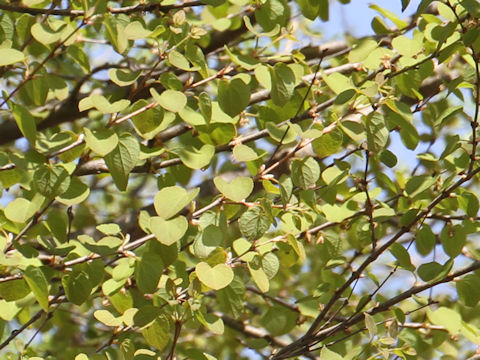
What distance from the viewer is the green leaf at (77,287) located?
146 centimetres

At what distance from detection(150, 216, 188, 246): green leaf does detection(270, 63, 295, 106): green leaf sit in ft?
1.20

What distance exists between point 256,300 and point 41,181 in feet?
5.19

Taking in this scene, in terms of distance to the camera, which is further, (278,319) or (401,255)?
(278,319)

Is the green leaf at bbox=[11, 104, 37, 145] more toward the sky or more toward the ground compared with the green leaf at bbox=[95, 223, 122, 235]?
more toward the sky

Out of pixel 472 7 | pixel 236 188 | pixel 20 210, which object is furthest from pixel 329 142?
pixel 20 210

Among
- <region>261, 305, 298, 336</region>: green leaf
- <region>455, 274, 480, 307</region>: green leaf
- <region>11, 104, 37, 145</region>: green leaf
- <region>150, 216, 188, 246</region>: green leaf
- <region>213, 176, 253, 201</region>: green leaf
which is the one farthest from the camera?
<region>261, 305, 298, 336</region>: green leaf

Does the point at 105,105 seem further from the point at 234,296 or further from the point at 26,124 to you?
the point at 234,296

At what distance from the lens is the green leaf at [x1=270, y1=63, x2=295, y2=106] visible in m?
1.57

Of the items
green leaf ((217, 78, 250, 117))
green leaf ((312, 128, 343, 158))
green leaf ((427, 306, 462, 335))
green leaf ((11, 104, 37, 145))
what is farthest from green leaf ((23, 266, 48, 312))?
A: green leaf ((427, 306, 462, 335))

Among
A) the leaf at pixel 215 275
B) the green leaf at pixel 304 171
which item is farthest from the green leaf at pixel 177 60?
the leaf at pixel 215 275

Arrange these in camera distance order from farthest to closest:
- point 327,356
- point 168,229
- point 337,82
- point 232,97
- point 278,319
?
point 278,319
point 337,82
point 232,97
point 327,356
point 168,229

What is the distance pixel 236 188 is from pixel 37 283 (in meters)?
0.38

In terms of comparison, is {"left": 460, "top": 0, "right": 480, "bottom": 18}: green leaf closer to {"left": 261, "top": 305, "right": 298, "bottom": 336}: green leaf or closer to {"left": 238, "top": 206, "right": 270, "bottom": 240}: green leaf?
{"left": 238, "top": 206, "right": 270, "bottom": 240}: green leaf

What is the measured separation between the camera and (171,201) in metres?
1.35
